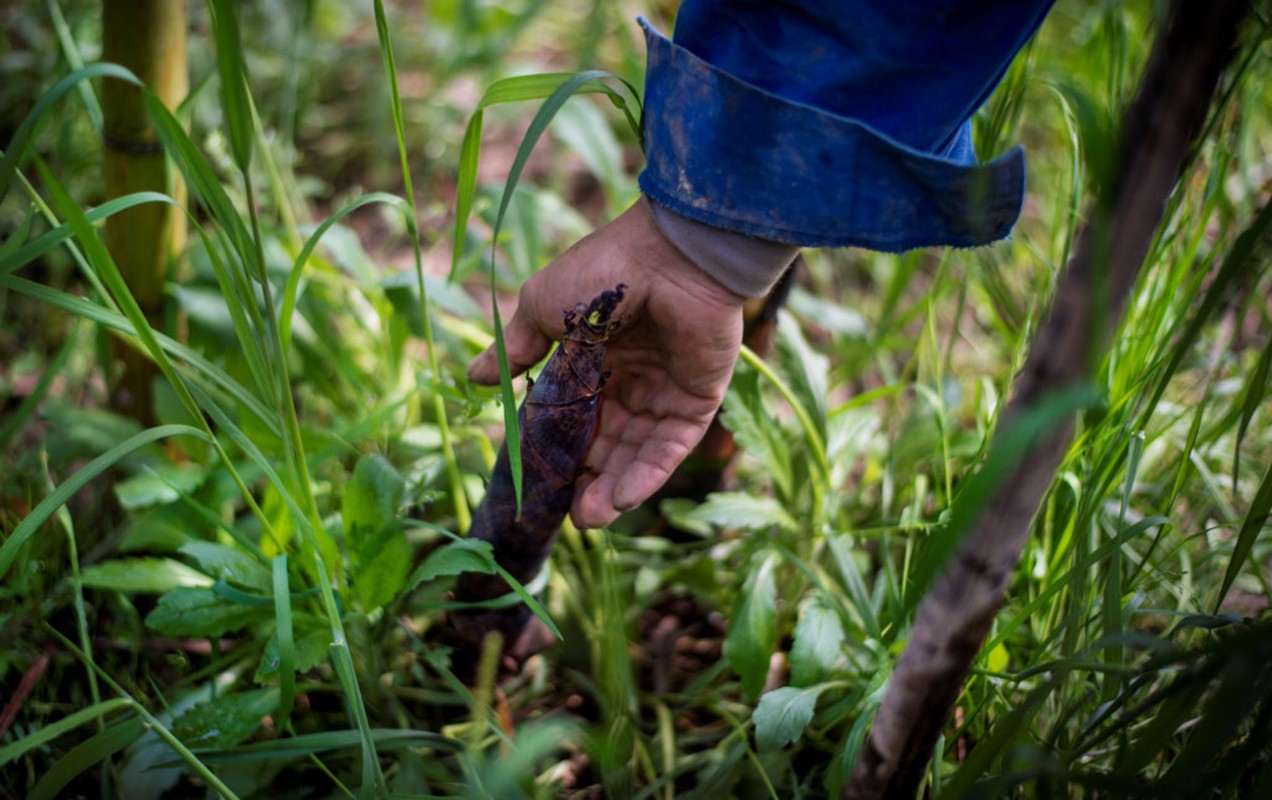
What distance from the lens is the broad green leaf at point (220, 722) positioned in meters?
0.90

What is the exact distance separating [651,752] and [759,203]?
0.64m

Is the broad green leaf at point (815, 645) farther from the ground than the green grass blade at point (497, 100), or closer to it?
closer to it

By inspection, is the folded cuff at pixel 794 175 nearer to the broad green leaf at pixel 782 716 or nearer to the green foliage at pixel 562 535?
the green foliage at pixel 562 535

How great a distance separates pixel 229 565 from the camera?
0.94 m

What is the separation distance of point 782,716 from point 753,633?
0.13 meters

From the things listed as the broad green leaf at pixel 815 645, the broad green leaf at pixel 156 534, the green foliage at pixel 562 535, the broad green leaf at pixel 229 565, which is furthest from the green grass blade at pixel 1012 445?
the broad green leaf at pixel 156 534

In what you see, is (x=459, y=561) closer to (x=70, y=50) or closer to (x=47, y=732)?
(x=47, y=732)

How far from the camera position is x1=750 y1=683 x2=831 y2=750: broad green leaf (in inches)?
35.0

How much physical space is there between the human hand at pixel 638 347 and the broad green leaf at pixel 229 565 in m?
0.30

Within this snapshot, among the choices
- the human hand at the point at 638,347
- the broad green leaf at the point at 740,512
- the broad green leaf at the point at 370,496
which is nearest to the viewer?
the human hand at the point at 638,347

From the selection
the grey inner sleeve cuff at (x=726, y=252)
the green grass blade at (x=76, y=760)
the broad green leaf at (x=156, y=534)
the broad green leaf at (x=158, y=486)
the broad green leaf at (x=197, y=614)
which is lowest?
the green grass blade at (x=76, y=760)

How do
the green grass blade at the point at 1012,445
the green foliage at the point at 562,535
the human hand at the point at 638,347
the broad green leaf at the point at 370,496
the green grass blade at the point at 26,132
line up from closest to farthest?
the green grass blade at the point at 1012,445, the green grass blade at the point at 26,132, the green foliage at the point at 562,535, the human hand at the point at 638,347, the broad green leaf at the point at 370,496

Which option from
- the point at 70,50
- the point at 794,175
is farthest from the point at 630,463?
the point at 70,50

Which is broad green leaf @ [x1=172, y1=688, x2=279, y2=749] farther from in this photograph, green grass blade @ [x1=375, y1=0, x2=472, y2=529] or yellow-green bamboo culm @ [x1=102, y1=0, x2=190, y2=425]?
yellow-green bamboo culm @ [x1=102, y1=0, x2=190, y2=425]
